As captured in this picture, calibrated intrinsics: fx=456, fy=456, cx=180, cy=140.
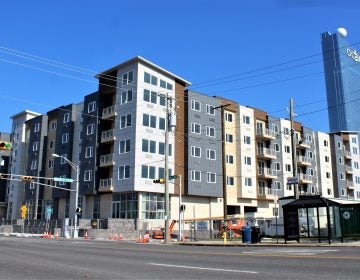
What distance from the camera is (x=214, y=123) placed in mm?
64438

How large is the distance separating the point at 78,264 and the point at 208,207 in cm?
4899

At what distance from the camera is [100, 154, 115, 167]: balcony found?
56.6 meters

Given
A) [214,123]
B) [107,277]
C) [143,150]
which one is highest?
[214,123]

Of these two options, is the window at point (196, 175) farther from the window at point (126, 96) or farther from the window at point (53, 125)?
the window at point (53, 125)

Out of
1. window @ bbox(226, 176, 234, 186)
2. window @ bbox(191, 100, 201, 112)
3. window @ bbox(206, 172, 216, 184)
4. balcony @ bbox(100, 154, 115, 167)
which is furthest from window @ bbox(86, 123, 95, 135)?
window @ bbox(226, 176, 234, 186)

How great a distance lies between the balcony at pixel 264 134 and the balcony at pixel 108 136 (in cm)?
2477

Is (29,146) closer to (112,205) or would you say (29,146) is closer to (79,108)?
(79,108)

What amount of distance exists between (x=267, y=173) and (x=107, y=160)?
26.5 meters

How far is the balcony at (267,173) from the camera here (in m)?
70.0

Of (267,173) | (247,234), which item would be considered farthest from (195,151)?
(247,234)

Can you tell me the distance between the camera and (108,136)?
58250 millimetres

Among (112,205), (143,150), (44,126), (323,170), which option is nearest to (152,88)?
(143,150)

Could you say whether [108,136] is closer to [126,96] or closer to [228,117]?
[126,96]

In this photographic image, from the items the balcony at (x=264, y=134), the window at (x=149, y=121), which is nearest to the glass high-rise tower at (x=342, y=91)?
the balcony at (x=264, y=134)
